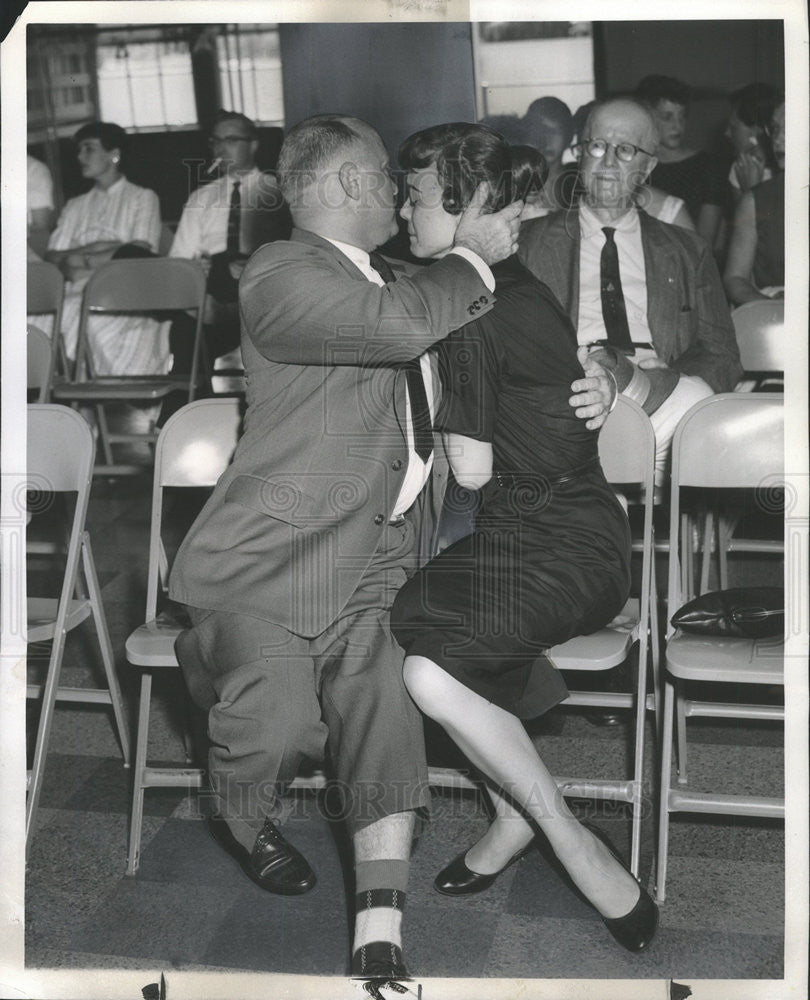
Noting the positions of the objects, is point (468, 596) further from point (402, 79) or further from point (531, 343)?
point (402, 79)

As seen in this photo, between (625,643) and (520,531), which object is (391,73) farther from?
(625,643)

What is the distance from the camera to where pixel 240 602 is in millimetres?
2342

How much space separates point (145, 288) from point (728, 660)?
132 inches

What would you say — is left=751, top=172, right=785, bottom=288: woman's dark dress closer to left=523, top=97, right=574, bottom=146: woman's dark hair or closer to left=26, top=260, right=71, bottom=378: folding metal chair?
left=523, top=97, right=574, bottom=146: woman's dark hair

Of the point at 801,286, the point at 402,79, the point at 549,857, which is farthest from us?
the point at 402,79

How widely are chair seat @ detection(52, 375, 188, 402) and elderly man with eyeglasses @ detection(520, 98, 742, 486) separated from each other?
2074 millimetres

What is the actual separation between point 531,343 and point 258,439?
1.87 ft

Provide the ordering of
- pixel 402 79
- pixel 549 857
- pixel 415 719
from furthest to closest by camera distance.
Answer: pixel 402 79, pixel 549 857, pixel 415 719

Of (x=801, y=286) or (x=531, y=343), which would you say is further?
(x=531, y=343)

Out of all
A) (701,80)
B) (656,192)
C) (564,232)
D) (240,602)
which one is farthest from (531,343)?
(701,80)

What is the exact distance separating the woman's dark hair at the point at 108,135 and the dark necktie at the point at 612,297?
319cm

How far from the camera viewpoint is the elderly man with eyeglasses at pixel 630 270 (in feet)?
10.5

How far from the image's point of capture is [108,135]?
5641 mm

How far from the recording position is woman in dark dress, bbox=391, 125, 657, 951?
230 cm
